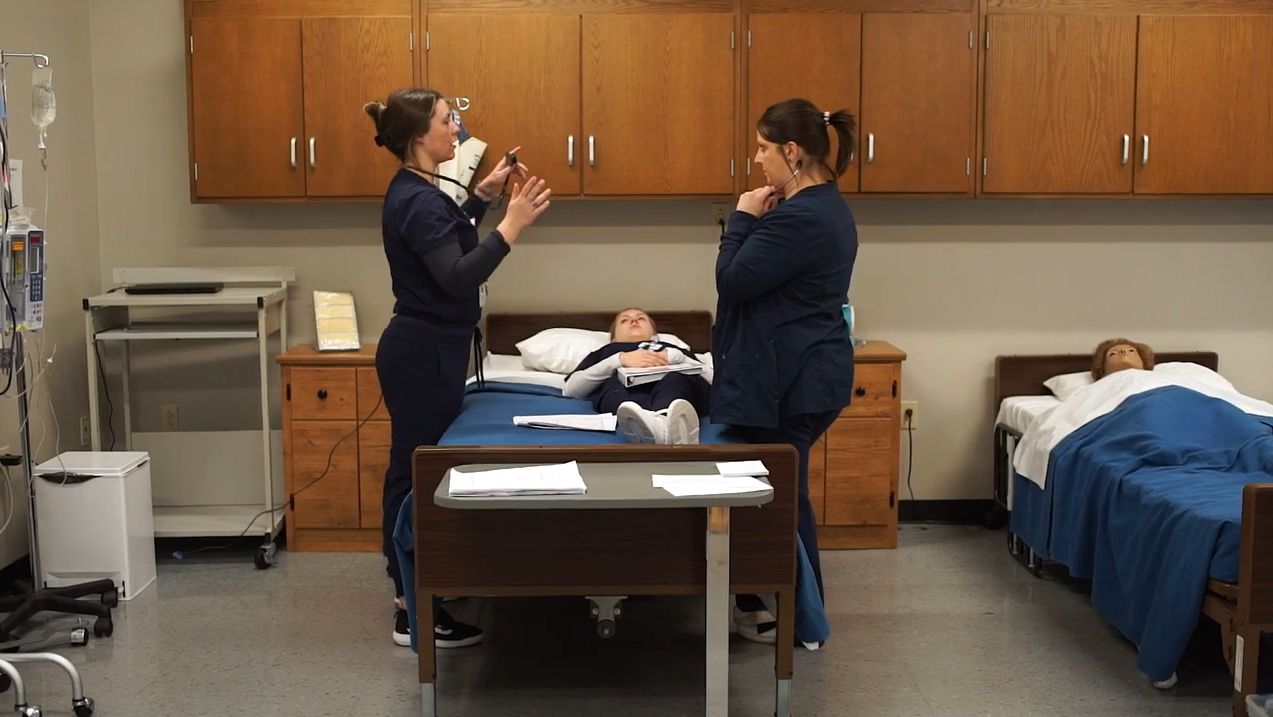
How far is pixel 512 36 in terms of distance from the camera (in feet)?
14.7

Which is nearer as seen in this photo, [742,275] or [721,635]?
[721,635]

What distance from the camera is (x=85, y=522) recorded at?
398 cm

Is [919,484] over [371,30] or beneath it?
beneath

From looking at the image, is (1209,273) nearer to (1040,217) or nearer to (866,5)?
(1040,217)

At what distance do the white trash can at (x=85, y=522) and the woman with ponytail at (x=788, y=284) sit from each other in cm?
196

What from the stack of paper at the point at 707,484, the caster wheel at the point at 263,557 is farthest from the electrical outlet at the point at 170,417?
the stack of paper at the point at 707,484

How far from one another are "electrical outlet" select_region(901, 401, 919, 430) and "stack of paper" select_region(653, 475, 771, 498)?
7.95 ft

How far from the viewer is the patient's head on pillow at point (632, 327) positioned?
14.6ft

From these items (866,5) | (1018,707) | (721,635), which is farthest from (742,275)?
(866,5)

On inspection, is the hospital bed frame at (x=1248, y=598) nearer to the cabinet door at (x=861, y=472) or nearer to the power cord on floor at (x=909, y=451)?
the cabinet door at (x=861, y=472)

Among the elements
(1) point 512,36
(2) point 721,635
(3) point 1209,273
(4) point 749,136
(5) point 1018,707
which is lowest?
(5) point 1018,707

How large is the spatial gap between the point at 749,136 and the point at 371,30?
4.47 feet

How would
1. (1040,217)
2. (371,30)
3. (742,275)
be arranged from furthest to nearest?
1. (1040,217)
2. (371,30)
3. (742,275)

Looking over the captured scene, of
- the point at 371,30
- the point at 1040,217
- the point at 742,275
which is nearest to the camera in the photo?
the point at 742,275
